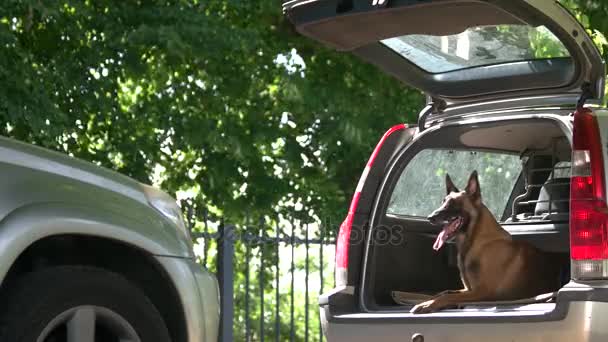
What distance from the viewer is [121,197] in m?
4.92

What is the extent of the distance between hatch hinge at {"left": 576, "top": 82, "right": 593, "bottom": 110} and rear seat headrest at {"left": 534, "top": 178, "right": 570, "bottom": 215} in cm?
71

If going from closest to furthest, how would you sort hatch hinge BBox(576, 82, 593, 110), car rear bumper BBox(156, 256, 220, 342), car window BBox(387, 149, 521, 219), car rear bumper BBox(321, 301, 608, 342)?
car rear bumper BBox(156, 256, 220, 342) → car rear bumper BBox(321, 301, 608, 342) → hatch hinge BBox(576, 82, 593, 110) → car window BBox(387, 149, 521, 219)

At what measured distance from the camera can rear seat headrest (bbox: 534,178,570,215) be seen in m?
7.10

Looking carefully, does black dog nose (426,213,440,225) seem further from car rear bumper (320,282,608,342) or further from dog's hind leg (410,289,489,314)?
car rear bumper (320,282,608,342)

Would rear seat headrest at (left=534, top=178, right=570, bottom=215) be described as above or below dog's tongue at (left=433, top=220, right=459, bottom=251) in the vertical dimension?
above

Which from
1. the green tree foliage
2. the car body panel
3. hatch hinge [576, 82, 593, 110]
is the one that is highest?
the green tree foliage

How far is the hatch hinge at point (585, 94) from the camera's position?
21.1 feet

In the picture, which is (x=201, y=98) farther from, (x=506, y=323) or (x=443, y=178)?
(x=506, y=323)

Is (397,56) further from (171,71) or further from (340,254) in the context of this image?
(171,71)

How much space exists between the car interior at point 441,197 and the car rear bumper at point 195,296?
1992 mm

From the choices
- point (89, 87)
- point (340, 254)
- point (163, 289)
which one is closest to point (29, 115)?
point (89, 87)

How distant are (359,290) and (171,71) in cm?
933

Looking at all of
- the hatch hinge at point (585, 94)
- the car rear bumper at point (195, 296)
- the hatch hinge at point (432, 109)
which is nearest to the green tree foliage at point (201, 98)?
the hatch hinge at point (432, 109)

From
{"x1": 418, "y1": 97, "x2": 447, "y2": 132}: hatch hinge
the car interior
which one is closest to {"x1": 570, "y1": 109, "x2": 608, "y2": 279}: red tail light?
the car interior
